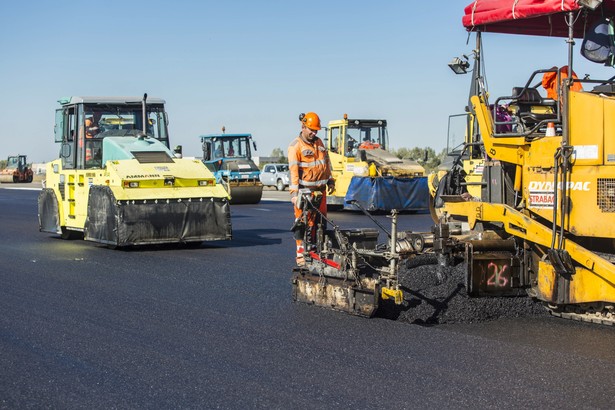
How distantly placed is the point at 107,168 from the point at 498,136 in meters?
7.79

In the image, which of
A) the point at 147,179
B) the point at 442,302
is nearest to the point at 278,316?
the point at 442,302

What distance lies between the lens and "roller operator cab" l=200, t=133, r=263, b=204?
2802cm

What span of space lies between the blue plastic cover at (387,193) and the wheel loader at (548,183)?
47.6 feet

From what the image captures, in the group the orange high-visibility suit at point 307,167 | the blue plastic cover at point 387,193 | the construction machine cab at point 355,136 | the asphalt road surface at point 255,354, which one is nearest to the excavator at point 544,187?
the asphalt road surface at point 255,354

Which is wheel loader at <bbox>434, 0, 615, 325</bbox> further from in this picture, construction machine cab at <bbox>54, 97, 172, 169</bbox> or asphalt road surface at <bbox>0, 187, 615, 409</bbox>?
construction machine cab at <bbox>54, 97, 172, 169</bbox>

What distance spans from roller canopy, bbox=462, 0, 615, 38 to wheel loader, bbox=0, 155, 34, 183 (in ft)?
175

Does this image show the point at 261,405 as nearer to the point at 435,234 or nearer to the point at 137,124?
the point at 435,234

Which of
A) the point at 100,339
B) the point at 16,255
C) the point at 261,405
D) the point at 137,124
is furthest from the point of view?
the point at 137,124

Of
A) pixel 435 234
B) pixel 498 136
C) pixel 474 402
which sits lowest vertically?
pixel 474 402

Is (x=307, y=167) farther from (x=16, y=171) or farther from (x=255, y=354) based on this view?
(x=16, y=171)

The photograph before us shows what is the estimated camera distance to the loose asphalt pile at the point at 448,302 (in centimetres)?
769

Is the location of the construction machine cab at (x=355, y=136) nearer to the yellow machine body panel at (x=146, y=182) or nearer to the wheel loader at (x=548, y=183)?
the yellow machine body panel at (x=146, y=182)

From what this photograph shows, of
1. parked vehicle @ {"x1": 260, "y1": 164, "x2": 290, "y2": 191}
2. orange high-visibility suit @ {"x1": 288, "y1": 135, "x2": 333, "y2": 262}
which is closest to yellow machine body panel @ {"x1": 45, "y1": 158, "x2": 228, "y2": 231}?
orange high-visibility suit @ {"x1": 288, "y1": 135, "x2": 333, "y2": 262}

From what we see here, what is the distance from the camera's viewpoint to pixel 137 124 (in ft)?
51.8
